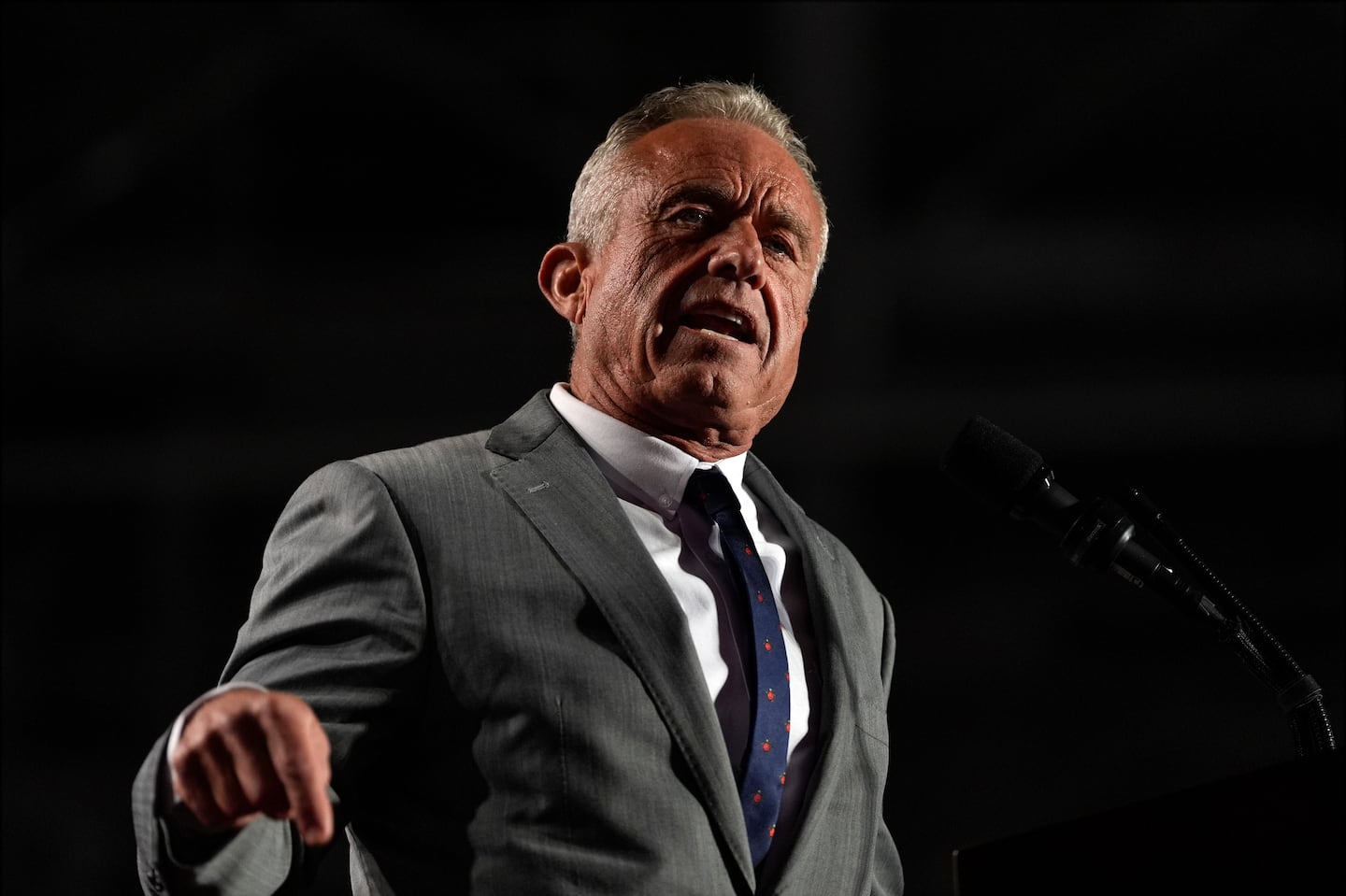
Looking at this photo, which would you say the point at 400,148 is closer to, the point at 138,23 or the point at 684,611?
the point at 138,23

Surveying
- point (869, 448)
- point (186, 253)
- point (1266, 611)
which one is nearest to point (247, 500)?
point (186, 253)

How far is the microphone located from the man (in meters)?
0.28

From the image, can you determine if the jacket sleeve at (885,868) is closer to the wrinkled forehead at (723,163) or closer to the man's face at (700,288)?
the man's face at (700,288)

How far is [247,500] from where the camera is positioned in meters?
3.49

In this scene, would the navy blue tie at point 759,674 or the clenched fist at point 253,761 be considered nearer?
the clenched fist at point 253,761

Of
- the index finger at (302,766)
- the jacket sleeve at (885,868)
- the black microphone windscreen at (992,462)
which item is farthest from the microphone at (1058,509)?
the index finger at (302,766)

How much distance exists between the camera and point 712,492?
1630 millimetres

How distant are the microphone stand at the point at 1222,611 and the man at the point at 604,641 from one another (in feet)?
1.13

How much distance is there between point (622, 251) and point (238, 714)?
2.92 feet

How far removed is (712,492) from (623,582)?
251 millimetres

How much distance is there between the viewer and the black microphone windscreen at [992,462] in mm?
1406

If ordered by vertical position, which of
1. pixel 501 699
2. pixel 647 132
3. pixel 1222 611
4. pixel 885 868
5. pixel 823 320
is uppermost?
pixel 823 320

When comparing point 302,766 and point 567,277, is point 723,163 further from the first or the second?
point 302,766

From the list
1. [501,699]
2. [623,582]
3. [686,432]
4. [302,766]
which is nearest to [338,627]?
[501,699]
